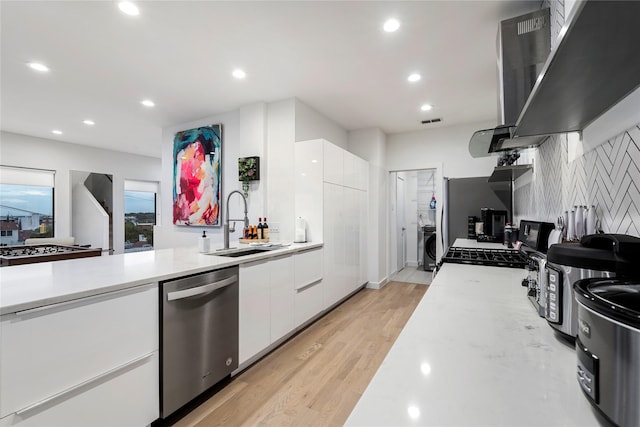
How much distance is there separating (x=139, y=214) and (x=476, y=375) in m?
7.82

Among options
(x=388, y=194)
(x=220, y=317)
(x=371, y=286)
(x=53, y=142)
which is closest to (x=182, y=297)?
(x=220, y=317)

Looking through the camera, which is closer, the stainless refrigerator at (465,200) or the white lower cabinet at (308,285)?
the white lower cabinet at (308,285)

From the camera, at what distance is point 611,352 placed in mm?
458

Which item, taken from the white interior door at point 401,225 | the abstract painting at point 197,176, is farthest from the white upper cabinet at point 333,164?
the white interior door at point 401,225

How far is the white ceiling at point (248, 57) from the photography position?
6.44 ft

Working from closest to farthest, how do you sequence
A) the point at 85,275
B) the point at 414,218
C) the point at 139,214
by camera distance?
the point at 85,275 → the point at 414,218 → the point at 139,214

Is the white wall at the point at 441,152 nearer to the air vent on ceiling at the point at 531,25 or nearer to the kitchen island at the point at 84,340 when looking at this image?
the air vent on ceiling at the point at 531,25

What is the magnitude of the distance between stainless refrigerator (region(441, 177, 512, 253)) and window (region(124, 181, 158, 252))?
22.1 ft

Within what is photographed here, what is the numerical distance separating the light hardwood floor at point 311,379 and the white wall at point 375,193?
137 centimetres

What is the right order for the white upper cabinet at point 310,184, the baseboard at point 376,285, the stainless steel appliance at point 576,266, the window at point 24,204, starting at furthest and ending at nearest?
the window at point 24,204 → the baseboard at point 376,285 → the white upper cabinet at point 310,184 → the stainless steel appliance at point 576,266

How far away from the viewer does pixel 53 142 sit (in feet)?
17.5

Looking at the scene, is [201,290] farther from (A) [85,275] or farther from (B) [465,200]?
(B) [465,200]

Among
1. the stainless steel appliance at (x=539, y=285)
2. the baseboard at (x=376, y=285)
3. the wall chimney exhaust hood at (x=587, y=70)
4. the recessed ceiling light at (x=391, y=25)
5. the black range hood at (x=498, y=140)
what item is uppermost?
the recessed ceiling light at (x=391, y=25)

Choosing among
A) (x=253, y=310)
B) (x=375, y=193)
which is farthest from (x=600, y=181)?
(x=375, y=193)
